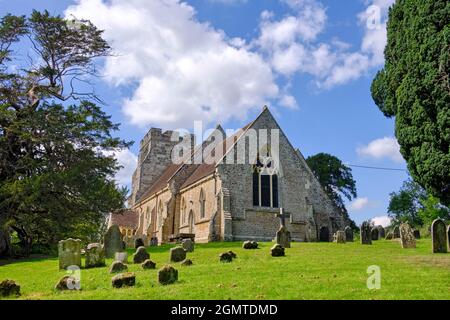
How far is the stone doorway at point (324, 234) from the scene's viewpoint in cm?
2822

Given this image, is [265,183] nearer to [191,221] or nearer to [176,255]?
Result: [191,221]

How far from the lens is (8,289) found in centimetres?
848

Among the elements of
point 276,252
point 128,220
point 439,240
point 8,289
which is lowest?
point 8,289

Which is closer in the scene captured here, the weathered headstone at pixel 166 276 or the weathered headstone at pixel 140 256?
the weathered headstone at pixel 166 276

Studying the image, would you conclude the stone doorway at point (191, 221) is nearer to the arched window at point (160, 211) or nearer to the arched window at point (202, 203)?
the arched window at point (202, 203)

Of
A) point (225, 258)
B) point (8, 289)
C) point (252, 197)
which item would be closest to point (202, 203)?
point (252, 197)

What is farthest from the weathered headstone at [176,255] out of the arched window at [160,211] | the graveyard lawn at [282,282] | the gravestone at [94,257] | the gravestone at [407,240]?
the arched window at [160,211]

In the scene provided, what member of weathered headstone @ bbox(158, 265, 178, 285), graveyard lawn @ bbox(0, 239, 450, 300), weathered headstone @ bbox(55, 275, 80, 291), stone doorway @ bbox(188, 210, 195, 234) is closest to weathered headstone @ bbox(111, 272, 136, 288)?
graveyard lawn @ bbox(0, 239, 450, 300)

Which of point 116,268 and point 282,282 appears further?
point 116,268

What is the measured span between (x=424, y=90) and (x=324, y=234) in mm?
16088

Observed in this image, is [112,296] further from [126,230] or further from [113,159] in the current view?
[126,230]

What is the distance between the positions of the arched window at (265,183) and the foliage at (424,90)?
1265 centimetres
